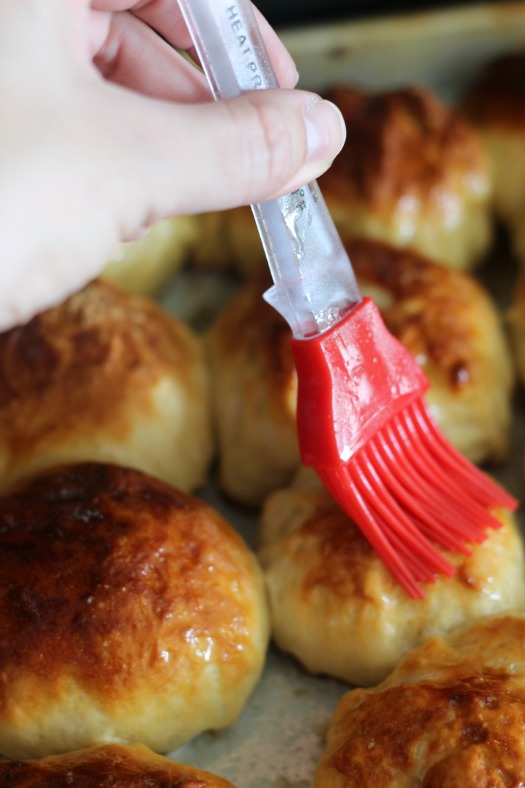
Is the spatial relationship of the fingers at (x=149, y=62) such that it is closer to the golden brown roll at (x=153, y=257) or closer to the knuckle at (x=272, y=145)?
the knuckle at (x=272, y=145)

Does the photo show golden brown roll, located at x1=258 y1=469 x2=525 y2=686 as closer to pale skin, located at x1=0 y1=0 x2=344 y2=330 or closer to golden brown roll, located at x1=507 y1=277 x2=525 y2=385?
golden brown roll, located at x1=507 y1=277 x2=525 y2=385

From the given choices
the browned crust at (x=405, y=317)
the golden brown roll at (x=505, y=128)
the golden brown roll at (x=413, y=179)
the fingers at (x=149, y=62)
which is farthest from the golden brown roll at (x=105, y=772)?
the golden brown roll at (x=505, y=128)

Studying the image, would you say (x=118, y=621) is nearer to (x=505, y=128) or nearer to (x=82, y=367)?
(x=82, y=367)

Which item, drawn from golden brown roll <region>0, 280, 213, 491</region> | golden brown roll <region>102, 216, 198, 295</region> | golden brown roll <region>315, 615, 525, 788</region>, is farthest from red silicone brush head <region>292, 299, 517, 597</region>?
Result: golden brown roll <region>102, 216, 198, 295</region>

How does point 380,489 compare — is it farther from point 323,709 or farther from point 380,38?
point 380,38

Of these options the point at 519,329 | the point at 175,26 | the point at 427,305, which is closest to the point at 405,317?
the point at 427,305
